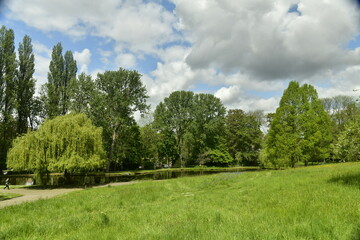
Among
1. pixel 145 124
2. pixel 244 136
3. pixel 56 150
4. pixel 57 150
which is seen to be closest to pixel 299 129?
pixel 57 150

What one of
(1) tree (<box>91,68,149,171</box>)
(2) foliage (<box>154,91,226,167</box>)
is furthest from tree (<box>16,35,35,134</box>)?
(2) foliage (<box>154,91,226,167</box>)

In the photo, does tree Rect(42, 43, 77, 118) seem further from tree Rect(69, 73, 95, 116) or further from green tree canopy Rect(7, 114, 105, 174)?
green tree canopy Rect(7, 114, 105, 174)

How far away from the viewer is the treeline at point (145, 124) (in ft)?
96.8

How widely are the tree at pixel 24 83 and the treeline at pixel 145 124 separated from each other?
0.61 ft

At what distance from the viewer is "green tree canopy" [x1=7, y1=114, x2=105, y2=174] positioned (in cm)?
2830

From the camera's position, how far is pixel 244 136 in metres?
75.8

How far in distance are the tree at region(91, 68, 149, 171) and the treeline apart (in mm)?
221

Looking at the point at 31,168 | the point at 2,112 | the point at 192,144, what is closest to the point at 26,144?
the point at 31,168

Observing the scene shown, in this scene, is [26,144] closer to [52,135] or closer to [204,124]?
[52,135]

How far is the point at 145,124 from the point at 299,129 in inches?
2041

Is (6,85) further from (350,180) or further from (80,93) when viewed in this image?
(350,180)

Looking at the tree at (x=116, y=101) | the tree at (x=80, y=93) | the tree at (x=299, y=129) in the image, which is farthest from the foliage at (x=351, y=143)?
the tree at (x=80, y=93)

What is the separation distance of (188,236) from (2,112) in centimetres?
5437

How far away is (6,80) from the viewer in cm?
4684
